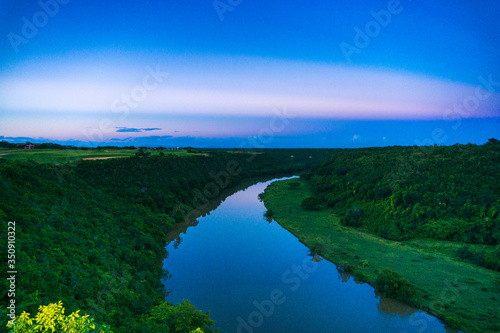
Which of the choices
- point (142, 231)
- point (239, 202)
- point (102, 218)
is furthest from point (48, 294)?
point (239, 202)

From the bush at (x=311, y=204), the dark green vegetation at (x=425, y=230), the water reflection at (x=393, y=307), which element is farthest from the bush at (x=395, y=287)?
the bush at (x=311, y=204)

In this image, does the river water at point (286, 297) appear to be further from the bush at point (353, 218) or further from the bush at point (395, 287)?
the bush at point (353, 218)

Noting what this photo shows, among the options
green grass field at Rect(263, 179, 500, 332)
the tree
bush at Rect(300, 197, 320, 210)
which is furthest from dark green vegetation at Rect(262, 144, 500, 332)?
the tree

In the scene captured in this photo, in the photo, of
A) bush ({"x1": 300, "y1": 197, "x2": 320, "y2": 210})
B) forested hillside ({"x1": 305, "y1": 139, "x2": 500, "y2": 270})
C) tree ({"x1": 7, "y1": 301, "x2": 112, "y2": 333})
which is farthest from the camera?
bush ({"x1": 300, "y1": 197, "x2": 320, "y2": 210})

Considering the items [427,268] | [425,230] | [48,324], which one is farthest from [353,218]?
[48,324]

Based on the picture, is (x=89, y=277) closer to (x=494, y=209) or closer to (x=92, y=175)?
(x=92, y=175)

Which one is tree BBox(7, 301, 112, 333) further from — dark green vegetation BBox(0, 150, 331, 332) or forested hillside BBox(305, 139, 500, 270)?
forested hillside BBox(305, 139, 500, 270)
